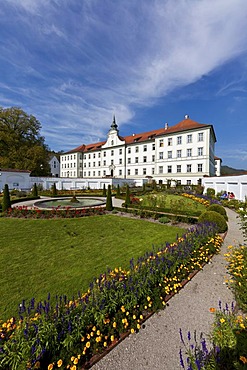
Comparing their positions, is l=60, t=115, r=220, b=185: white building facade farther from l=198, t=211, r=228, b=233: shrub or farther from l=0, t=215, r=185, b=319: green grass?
l=0, t=215, r=185, b=319: green grass

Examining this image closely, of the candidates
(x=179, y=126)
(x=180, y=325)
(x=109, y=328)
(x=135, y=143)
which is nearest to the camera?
(x=109, y=328)

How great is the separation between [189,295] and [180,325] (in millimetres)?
963

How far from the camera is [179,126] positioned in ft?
123

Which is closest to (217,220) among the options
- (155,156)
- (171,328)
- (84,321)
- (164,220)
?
(164,220)

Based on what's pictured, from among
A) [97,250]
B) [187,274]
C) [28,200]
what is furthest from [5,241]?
[28,200]

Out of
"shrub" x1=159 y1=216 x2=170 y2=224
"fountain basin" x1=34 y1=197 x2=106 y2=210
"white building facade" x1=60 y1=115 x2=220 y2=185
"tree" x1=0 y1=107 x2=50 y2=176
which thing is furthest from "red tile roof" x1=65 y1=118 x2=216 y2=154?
"shrub" x1=159 y1=216 x2=170 y2=224

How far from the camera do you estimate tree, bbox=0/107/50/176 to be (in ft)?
113

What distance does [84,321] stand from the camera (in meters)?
2.52

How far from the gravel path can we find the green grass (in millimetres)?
1651

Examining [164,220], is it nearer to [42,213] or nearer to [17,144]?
[42,213]

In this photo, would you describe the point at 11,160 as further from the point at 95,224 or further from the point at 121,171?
the point at 95,224

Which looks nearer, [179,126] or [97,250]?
[97,250]

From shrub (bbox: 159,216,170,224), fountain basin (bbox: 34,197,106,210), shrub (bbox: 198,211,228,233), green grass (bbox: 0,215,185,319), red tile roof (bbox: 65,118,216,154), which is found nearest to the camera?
green grass (bbox: 0,215,185,319)

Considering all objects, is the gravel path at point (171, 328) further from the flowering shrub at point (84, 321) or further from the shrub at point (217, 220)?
the shrub at point (217, 220)
